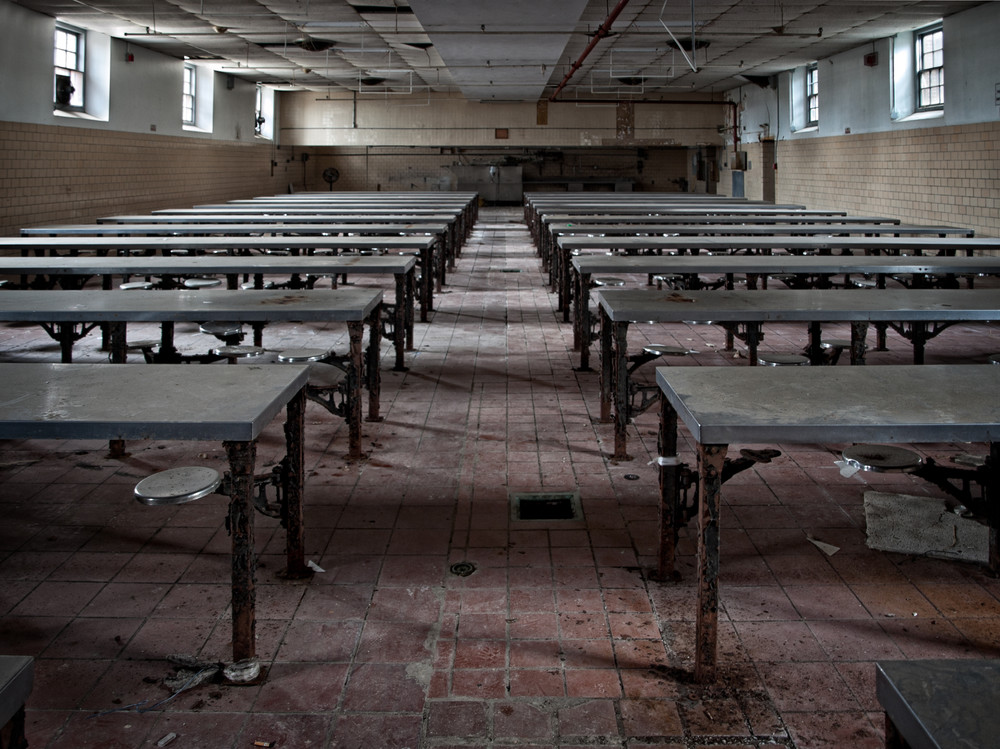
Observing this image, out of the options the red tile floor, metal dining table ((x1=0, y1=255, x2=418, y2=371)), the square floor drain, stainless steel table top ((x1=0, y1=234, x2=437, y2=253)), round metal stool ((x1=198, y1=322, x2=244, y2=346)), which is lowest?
the red tile floor

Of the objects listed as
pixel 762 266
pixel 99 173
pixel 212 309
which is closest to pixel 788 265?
pixel 762 266

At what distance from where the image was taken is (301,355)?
412 centimetres

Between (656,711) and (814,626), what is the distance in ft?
2.31

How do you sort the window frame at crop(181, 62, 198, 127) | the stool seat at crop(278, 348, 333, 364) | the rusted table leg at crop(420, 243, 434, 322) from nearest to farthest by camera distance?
the stool seat at crop(278, 348, 333, 364) → the rusted table leg at crop(420, 243, 434, 322) → the window frame at crop(181, 62, 198, 127)

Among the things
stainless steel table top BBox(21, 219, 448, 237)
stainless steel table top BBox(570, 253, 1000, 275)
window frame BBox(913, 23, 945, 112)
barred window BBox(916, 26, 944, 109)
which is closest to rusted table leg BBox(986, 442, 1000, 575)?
stainless steel table top BBox(570, 253, 1000, 275)

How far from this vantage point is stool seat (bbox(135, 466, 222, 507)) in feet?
8.07

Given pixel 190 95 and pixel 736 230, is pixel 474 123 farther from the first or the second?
pixel 736 230

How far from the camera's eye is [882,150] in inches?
540

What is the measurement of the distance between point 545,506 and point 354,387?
1076mm

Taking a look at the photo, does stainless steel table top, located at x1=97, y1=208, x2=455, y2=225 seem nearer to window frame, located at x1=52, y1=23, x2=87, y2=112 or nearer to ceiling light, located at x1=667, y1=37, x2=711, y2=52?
window frame, located at x1=52, y1=23, x2=87, y2=112

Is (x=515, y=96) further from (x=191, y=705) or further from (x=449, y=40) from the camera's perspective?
(x=191, y=705)

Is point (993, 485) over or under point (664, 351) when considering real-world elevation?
under

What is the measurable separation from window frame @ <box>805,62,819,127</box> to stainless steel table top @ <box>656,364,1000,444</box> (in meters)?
16.0

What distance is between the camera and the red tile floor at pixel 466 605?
2.06 metres
